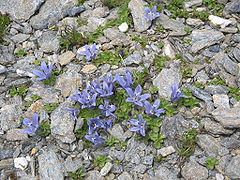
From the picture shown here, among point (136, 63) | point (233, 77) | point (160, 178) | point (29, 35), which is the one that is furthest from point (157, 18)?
point (160, 178)

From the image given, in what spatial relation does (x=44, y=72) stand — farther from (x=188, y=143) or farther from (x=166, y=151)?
(x=188, y=143)

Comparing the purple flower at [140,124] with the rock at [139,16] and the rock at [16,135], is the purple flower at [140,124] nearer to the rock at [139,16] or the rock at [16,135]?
the rock at [16,135]

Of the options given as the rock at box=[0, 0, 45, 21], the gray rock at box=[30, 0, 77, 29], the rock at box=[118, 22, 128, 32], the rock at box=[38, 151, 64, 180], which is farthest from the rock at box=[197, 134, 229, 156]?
the rock at box=[0, 0, 45, 21]

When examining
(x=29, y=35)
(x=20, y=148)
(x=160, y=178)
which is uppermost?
(x=29, y=35)

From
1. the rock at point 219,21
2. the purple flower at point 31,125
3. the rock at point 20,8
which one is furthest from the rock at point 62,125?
the rock at point 219,21

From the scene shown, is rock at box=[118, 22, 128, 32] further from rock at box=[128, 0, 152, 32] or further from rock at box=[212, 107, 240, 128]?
rock at box=[212, 107, 240, 128]

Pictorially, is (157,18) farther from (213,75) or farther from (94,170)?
(94,170)
